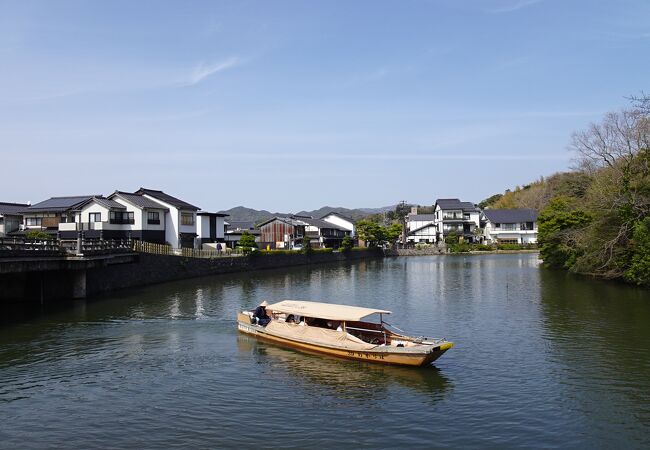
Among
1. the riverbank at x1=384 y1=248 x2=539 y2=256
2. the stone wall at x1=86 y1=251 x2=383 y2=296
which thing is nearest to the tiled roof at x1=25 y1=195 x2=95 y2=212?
the stone wall at x1=86 y1=251 x2=383 y2=296

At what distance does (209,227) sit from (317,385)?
57.3 m

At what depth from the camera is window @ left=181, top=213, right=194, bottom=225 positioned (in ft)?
213

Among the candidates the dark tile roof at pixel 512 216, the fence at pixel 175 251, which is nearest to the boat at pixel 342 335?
the fence at pixel 175 251

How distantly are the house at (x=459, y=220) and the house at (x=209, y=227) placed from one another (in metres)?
61.3

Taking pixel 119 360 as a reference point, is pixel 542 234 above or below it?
above

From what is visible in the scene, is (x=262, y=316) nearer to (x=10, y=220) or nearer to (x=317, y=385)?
(x=317, y=385)

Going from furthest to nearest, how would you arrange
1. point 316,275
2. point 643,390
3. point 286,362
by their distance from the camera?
point 316,275 < point 286,362 < point 643,390

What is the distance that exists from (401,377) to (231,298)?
24.7m

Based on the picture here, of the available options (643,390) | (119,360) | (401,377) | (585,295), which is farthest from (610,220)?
(119,360)

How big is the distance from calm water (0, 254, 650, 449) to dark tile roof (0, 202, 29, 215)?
40.0m

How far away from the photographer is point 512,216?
394 ft

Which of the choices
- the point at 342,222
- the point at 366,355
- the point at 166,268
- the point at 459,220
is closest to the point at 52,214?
the point at 166,268

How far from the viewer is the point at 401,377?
19891 mm

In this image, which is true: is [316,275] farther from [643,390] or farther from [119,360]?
[643,390]
